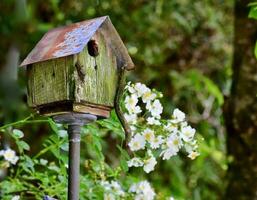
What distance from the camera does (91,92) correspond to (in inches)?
43.2

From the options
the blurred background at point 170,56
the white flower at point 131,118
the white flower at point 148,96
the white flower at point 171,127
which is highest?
the blurred background at point 170,56

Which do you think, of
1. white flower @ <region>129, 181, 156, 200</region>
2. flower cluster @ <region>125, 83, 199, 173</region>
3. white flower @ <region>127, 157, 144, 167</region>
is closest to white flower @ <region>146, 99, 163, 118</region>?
flower cluster @ <region>125, 83, 199, 173</region>

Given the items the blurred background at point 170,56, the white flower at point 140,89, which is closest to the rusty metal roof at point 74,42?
the white flower at point 140,89

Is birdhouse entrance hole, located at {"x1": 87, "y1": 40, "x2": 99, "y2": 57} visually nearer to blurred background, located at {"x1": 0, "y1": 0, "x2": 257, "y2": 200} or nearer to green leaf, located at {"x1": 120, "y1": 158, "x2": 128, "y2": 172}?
green leaf, located at {"x1": 120, "y1": 158, "x2": 128, "y2": 172}

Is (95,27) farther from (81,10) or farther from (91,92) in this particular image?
(81,10)

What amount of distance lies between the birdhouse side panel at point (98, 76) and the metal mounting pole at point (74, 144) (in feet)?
0.11

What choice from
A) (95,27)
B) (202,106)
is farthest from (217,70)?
(95,27)

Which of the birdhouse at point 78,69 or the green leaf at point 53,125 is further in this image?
the green leaf at point 53,125

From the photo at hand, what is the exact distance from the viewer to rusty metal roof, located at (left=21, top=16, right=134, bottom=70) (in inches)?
42.0

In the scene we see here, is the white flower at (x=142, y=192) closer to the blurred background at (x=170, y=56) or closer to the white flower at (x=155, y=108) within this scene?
the white flower at (x=155, y=108)

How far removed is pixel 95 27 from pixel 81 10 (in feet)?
5.23

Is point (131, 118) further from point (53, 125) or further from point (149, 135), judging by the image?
point (53, 125)

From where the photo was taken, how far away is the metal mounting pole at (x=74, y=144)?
107cm

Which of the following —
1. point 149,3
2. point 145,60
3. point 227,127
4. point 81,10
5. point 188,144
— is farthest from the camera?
point 145,60
